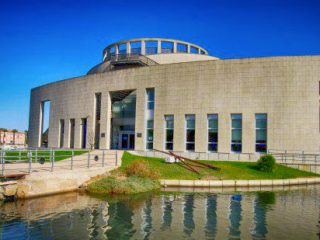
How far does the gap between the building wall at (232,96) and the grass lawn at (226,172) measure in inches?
196

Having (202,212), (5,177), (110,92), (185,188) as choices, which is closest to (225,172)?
(185,188)

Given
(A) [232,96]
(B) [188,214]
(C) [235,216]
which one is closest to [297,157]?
(A) [232,96]

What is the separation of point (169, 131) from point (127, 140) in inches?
299

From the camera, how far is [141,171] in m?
20.2

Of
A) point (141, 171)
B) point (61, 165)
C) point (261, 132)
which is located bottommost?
point (141, 171)

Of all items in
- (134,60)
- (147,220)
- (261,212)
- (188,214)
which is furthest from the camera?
(134,60)

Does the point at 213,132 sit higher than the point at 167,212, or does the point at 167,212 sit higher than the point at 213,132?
the point at 213,132

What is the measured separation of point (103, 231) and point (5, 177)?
27.8 ft

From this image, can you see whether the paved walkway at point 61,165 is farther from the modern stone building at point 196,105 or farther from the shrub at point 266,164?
the shrub at point 266,164

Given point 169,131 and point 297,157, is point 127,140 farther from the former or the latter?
point 297,157

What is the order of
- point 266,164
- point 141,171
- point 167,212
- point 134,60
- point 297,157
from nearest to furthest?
point 167,212, point 141,171, point 266,164, point 297,157, point 134,60

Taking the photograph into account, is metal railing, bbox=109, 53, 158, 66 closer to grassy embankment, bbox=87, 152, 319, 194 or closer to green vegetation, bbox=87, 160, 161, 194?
grassy embankment, bbox=87, 152, 319, 194

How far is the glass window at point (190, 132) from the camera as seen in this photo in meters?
33.3

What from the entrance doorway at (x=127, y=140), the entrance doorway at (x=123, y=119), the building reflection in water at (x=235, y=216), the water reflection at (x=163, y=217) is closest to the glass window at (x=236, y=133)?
the entrance doorway at (x=123, y=119)
